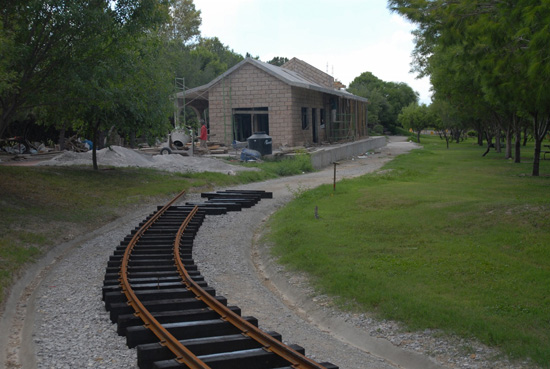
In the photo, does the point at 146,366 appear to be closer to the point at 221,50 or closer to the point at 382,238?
the point at 382,238

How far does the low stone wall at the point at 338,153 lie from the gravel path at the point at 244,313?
73.1 ft

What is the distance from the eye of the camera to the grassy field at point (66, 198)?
1343cm

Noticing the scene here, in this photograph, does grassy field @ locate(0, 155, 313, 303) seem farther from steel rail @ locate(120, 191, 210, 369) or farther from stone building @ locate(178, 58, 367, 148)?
stone building @ locate(178, 58, 367, 148)

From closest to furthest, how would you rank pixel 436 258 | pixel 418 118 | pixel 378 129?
pixel 436 258
pixel 418 118
pixel 378 129

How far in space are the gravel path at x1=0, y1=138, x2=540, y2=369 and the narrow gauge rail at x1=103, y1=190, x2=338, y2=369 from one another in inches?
12.4

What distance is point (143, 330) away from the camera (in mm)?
7273

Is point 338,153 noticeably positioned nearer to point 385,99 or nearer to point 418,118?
point 418,118

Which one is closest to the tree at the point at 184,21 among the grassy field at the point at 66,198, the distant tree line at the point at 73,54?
the grassy field at the point at 66,198

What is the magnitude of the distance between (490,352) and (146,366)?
423 cm

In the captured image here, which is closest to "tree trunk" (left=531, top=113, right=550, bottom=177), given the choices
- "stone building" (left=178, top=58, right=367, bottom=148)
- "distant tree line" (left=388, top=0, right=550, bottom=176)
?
"distant tree line" (left=388, top=0, right=550, bottom=176)

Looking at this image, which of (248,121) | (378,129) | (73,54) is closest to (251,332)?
(73,54)

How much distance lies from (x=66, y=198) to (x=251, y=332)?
46.0 feet

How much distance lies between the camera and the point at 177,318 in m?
7.95

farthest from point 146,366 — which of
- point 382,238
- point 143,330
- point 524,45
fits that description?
point 524,45
